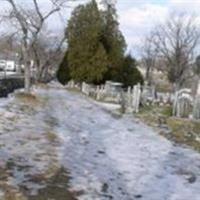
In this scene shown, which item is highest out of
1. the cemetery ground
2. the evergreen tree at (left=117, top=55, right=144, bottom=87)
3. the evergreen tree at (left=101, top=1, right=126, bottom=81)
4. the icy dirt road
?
the evergreen tree at (left=101, top=1, right=126, bottom=81)

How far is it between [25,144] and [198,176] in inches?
170

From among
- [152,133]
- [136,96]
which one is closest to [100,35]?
[136,96]

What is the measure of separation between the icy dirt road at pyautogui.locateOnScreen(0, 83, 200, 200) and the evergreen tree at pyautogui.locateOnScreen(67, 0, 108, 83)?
1259 inches

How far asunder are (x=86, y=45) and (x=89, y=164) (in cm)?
4159

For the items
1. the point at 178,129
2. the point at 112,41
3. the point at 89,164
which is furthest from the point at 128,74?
the point at 89,164

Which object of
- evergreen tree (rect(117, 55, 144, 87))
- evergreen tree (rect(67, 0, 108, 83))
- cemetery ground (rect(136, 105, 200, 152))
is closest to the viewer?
cemetery ground (rect(136, 105, 200, 152))

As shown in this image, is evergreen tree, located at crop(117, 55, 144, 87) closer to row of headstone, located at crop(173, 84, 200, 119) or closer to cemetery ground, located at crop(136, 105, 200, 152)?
row of headstone, located at crop(173, 84, 200, 119)

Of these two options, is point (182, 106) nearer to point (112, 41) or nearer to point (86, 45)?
point (112, 41)

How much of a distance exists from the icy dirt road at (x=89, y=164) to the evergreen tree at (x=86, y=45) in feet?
105

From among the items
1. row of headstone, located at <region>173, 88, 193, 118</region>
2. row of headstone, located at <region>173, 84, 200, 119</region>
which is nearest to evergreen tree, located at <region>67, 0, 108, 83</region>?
row of headstone, located at <region>173, 84, 200, 119</region>

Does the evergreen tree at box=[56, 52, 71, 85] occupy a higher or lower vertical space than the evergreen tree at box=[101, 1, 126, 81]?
lower

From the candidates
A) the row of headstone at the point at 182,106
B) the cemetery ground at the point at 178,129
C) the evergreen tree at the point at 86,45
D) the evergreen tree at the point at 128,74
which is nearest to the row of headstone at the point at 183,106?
the row of headstone at the point at 182,106

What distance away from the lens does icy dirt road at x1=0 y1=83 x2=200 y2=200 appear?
370 inches

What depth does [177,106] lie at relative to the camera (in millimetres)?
28500
